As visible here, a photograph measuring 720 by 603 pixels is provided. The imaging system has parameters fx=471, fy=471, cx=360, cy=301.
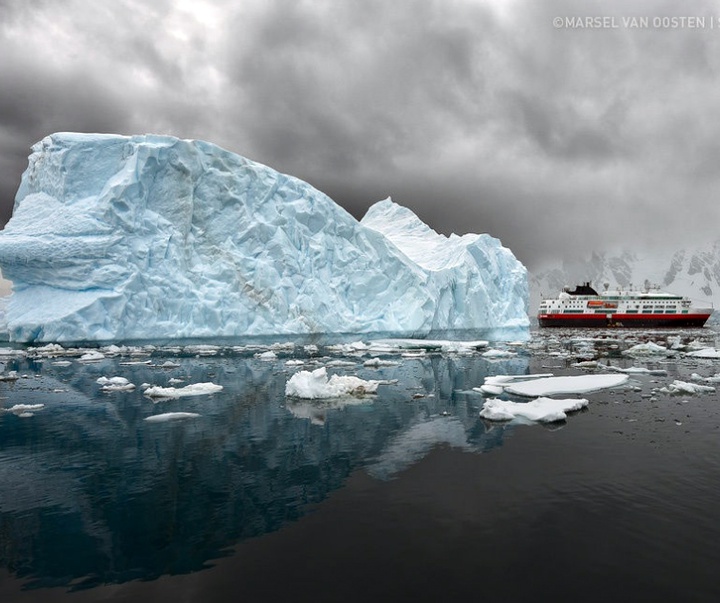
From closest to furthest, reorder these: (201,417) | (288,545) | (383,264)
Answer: (288,545)
(201,417)
(383,264)

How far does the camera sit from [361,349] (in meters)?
30.1

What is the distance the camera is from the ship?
68.2m

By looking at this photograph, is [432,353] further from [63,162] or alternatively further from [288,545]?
[63,162]

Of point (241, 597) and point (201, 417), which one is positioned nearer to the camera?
point (241, 597)

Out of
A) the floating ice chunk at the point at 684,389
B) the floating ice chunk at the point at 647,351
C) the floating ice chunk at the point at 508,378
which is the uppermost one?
the floating ice chunk at the point at 647,351

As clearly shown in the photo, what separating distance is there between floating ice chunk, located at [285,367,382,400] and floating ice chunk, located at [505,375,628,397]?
4.48m

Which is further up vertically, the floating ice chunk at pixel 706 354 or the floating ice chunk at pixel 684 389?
the floating ice chunk at pixel 706 354

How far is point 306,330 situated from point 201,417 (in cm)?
2767

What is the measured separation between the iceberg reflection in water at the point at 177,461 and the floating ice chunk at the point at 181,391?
0.24 metres

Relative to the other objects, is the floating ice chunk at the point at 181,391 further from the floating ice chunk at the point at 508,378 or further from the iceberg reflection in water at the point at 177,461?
the floating ice chunk at the point at 508,378

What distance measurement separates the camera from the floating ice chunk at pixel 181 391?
45.3 ft

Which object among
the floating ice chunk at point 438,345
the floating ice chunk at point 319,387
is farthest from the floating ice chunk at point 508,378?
the floating ice chunk at point 438,345

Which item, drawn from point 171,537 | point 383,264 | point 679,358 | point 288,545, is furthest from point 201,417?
point 383,264

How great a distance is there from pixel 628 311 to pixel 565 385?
63.3 metres
